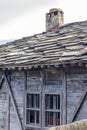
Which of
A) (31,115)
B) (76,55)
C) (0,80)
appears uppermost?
(76,55)

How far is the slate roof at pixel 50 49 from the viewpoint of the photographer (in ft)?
29.8

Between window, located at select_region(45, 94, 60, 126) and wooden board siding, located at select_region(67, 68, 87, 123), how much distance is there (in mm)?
477

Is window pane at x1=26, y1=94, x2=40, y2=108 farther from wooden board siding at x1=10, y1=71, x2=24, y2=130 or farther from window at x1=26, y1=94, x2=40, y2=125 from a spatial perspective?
wooden board siding at x1=10, y1=71, x2=24, y2=130

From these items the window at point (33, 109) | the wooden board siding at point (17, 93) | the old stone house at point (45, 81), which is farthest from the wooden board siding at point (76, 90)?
the wooden board siding at point (17, 93)

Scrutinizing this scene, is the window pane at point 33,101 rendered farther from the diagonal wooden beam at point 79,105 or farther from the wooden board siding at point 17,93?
the diagonal wooden beam at point 79,105

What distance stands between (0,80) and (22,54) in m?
1.38

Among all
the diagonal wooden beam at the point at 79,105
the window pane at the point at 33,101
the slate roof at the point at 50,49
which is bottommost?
the window pane at the point at 33,101

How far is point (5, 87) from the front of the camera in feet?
37.6

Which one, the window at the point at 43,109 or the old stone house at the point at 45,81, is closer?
the old stone house at the point at 45,81

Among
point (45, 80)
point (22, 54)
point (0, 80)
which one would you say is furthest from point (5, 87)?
point (45, 80)

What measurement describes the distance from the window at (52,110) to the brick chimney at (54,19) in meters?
5.28

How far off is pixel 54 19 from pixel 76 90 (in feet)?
20.0

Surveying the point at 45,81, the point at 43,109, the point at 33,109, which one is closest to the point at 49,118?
the point at 43,109

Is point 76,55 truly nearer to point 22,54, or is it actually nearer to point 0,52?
point 22,54
